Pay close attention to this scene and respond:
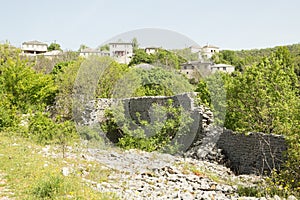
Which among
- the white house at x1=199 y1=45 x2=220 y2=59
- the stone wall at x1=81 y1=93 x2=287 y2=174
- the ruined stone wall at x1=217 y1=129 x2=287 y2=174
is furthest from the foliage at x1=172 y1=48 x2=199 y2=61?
the ruined stone wall at x1=217 y1=129 x2=287 y2=174

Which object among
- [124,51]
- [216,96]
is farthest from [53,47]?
[216,96]

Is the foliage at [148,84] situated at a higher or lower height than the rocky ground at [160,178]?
higher

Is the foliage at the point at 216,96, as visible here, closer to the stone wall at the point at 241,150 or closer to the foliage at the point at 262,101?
the foliage at the point at 262,101

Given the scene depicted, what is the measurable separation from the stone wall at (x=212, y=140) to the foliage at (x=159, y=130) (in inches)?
9.3

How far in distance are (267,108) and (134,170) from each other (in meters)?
6.43

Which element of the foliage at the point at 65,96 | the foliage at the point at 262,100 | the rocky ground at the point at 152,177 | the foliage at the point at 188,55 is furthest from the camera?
the foliage at the point at 188,55

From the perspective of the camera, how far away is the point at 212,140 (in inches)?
479

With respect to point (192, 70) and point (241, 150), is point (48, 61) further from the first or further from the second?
point (241, 150)

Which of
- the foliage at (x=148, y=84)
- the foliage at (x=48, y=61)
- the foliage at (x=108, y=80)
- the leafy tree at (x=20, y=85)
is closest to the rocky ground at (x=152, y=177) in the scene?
the leafy tree at (x=20, y=85)

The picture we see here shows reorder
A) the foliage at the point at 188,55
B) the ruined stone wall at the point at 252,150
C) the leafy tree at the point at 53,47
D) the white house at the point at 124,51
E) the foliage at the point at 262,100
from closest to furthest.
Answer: the ruined stone wall at the point at 252,150, the foliage at the point at 262,100, the white house at the point at 124,51, the foliage at the point at 188,55, the leafy tree at the point at 53,47

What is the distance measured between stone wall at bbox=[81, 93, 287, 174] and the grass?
4.31 meters

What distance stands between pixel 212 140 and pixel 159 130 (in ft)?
6.50

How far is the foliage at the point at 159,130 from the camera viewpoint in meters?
12.8

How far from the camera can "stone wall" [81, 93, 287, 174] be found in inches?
390
